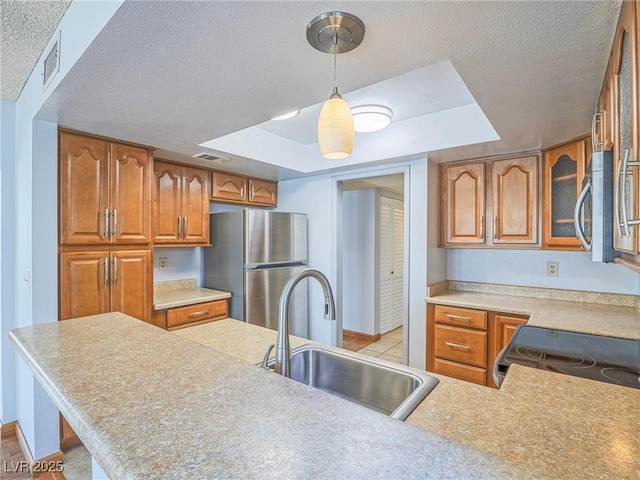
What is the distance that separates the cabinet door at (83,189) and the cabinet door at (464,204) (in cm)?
264

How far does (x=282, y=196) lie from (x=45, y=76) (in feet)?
8.04

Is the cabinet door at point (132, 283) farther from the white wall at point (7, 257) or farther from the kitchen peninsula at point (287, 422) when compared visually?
the kitchen peninsula at point (287, 422)

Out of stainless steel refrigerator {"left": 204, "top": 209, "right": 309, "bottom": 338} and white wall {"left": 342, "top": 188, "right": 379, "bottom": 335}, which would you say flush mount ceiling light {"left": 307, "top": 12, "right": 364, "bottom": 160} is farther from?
white wall {"left": 342, "top": 188, "right": 379, "bottom": 335}

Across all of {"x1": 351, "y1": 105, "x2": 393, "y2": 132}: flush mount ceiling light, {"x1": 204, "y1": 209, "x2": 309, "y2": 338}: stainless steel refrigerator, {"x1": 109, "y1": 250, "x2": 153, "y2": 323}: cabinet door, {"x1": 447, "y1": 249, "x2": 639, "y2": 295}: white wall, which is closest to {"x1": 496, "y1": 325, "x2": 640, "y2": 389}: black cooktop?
{"x1": 447, "y1": 249, "x2": 639, "y2": 295}: white wall

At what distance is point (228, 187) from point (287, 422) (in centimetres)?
304

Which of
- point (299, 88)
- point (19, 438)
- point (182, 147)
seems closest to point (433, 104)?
point (299, 88)

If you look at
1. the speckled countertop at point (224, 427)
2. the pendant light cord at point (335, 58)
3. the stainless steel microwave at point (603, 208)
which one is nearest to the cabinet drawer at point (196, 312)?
the speckled countertop at point (224, 427)

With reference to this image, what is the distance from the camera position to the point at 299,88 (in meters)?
1.55

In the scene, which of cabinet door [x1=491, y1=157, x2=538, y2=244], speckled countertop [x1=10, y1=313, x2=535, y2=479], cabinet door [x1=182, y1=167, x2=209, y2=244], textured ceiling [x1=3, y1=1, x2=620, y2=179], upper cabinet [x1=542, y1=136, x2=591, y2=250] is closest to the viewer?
speckled countertop [x1=10, y1=313, x2=535, y2=479]

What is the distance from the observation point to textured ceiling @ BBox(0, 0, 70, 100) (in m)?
1.49

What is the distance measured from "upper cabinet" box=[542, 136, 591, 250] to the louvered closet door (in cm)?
224

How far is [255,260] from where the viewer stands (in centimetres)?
311

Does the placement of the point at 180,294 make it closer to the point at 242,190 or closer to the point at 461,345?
the point at 242,190

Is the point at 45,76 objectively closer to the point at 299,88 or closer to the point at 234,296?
the point at 299,88
